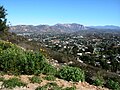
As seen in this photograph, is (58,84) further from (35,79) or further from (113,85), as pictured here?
(113,85)

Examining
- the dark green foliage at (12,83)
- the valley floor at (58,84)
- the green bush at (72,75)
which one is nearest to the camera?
the dark green foliage at (12,83)

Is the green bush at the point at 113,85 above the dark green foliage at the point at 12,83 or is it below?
below

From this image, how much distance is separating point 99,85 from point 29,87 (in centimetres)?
310

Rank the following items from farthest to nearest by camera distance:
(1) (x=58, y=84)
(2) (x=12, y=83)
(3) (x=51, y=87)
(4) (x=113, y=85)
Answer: (4) (x=113, y=85) < (1) (x=58, y=84) < (3) (x=51, y=87) < (2) (x=12, y=83)

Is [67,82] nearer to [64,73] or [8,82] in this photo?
[64,73]

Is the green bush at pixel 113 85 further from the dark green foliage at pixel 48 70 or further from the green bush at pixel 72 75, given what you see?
the dark green foliage at pixel 48 70

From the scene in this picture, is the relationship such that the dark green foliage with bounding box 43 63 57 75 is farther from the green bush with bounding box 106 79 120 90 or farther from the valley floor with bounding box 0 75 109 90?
the green bush with bounding box 106 79 120 90

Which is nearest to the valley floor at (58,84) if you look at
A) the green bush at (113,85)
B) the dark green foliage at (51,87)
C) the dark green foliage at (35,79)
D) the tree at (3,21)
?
the dark green foliage at (35,79)

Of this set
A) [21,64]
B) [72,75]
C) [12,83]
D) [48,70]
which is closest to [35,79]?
[12,83]

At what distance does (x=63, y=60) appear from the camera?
18.6 metres

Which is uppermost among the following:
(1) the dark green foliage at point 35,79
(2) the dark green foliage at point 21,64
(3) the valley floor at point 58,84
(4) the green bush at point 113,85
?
(2) the dark green foliage at point 21,64

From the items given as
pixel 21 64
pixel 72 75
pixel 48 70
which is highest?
pixel 21 64

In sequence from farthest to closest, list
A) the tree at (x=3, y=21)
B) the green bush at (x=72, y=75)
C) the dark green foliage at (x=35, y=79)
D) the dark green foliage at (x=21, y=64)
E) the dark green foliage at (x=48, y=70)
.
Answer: the tree at (x=3, y=21) → the dark green foliage at (x=48, y=70) → the green bush at (x=72, y=75) → the dark green foliage at (x=21, y=64) → the dark green foliage at (x=35, y=79)

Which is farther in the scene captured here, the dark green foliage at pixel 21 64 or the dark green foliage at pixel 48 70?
the dark green foliage at pixel 48 70
